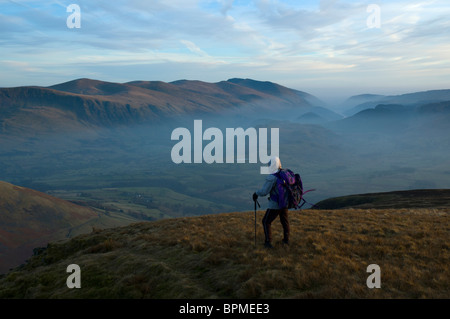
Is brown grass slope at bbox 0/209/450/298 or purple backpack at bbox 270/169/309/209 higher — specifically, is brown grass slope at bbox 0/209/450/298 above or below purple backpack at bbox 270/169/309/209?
below

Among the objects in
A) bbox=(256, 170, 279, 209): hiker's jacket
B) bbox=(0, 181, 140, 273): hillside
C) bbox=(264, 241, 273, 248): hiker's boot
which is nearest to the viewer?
bbox=(256, 170, 279, 209): hiker's jacket

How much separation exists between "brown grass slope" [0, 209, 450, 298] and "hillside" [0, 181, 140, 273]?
144954 mm

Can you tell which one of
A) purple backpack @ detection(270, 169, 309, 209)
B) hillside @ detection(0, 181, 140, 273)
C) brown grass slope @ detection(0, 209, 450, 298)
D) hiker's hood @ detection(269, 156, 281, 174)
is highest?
hiker's hood @ detection(269, 156, 281, 174)

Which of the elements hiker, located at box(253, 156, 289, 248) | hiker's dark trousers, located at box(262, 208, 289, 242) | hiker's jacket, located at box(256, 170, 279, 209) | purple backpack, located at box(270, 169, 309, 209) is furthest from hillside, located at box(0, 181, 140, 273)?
purple backpack, located at box(270, 169, 309, 209)

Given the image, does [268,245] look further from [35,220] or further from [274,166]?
[35,220]

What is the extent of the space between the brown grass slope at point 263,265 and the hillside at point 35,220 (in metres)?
145

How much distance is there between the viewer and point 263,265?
11.0 meters

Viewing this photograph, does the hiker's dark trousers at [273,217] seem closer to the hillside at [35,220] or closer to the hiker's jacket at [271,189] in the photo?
the hiker's jacket at [271,189]

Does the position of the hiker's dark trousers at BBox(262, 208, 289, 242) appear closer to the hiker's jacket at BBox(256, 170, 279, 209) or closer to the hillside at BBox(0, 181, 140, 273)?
the hiker's jacket at BBox(256, 170, 279, 209)

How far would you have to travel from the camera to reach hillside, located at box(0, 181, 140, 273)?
466ft

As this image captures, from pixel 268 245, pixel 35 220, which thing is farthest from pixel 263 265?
pixel 35 220

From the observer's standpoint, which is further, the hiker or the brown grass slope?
the hiker

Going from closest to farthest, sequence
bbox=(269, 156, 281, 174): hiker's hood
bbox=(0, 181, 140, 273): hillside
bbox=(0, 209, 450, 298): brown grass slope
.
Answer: bbox=(0, 209, 450, 298): brown grass slope → bbox=(269, 156, 281, 174): hiker's hood → bbox=(0, 181, 140, 273): hillside
